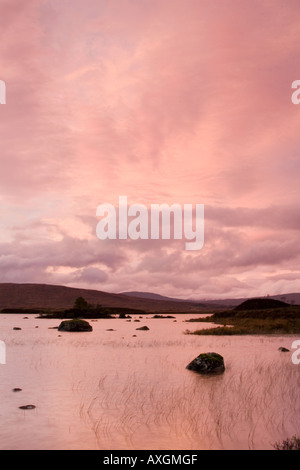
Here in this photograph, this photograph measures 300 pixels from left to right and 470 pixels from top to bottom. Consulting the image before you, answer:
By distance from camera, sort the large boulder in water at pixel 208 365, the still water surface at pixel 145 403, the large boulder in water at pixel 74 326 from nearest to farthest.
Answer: the still water surface at pixel 145 403 < the large boulder in water at pixel 208 365 < the large boulder in water at pixel 74 326

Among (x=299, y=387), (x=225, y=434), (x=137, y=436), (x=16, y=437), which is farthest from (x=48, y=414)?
(x=299, y=387)

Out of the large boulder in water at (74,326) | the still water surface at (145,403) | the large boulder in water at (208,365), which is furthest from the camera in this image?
the large boulder in water at (74,326)

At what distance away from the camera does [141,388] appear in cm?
2044

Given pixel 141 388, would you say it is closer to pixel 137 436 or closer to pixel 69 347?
pixel 137 436

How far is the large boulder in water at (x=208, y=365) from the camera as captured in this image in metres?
24.7

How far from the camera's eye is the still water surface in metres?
12.8

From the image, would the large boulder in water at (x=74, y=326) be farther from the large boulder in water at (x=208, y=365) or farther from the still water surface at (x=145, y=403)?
the large boulder in water at (x=208, y=365)

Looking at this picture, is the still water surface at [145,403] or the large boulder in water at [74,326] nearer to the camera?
the still water surface at [145,403]

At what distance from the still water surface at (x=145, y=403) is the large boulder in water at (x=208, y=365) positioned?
0.70 meters

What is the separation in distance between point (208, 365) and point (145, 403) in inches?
331

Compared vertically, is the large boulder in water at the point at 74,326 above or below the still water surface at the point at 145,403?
below

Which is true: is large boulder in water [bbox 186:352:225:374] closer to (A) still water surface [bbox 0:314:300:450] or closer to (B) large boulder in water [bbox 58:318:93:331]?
(A) still water surface [bbox 0:314:300:450]

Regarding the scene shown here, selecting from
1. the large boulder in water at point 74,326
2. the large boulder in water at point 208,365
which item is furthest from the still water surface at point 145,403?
the large boulder in water at point 74,326
